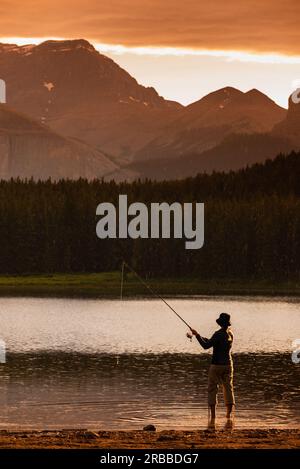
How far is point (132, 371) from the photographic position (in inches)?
1975

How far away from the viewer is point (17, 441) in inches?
1064

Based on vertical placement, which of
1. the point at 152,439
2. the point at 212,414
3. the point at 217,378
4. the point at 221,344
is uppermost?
the point at 221,344

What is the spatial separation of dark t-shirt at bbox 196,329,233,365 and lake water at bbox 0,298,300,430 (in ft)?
5.31

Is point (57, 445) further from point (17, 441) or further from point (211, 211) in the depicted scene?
point (211, 211)

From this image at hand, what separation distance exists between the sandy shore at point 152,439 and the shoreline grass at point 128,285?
120 meters

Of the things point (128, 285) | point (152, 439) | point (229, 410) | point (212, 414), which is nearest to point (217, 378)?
point (212, 414)

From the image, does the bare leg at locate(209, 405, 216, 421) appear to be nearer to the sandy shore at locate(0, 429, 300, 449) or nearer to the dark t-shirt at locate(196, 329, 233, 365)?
the dark t-shirt at locate(196, 329, 233, 365)

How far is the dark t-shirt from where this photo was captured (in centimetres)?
3400

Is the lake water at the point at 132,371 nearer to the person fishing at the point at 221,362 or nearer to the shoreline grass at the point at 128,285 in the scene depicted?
the person fishing at the point at 221,362

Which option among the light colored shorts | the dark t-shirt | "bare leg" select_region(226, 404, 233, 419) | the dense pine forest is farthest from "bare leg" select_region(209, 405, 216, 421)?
the dense pine forest

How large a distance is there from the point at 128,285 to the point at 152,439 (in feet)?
460

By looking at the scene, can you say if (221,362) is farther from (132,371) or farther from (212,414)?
(132,371)

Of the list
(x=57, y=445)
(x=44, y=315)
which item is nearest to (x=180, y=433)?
(x=57, y=445)
